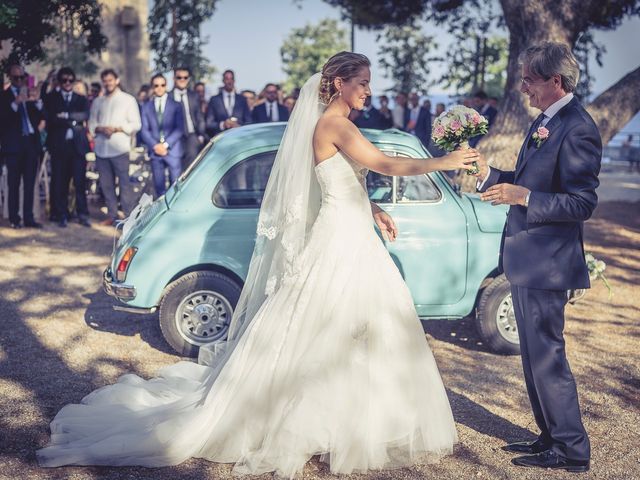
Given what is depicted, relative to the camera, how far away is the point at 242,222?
6.63 m

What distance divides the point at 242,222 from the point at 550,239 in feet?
9.56

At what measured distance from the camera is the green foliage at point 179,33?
31.1 meters

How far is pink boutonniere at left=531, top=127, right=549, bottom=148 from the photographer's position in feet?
14.1

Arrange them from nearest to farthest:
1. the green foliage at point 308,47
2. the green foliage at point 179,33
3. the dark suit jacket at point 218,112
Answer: the dark suit jacket at point 218,112, the green foliage at point 179,33, the green foliage at point 308,47

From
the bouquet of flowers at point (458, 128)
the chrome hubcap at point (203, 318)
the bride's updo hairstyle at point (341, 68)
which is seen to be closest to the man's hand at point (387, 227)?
the bouquet of flowers at point (458, 128)

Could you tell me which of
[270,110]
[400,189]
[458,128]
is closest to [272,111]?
[270,110]

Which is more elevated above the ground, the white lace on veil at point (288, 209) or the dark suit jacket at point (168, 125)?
the dark suit jacket at point (168, 125)

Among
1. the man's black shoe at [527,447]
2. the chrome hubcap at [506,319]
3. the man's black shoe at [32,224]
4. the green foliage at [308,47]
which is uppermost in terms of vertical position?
the green foliage at [308,47]

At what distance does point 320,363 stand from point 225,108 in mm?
10118

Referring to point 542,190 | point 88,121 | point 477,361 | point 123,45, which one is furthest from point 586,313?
point 123,45

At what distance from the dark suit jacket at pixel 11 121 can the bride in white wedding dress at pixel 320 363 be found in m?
8.39

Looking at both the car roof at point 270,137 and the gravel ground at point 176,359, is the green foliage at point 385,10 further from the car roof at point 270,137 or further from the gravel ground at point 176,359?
the car roof at point 270,137

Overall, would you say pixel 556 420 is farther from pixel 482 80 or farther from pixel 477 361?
pixel 482 80

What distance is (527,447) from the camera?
191 inches
